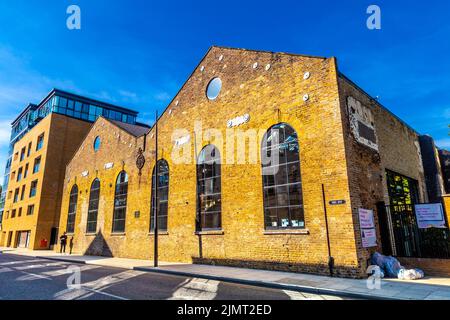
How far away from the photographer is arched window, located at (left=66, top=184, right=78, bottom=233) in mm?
25359

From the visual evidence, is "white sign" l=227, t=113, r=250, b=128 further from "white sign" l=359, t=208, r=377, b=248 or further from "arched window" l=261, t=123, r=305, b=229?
"white sign" l=359, t=208, r=377, b=248

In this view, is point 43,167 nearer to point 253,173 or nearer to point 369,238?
point 253,173

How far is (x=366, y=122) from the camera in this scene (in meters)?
12.2

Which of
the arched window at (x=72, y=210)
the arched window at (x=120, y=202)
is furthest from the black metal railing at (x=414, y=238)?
the arched window at (x=72, y=210)

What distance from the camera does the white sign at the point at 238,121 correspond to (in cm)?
1355

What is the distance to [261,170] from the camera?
41.0 feet

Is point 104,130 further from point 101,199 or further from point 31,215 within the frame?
point 31,215

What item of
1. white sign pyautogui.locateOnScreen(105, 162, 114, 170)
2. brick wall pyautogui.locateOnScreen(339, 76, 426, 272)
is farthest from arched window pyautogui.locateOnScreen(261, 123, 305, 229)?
white sign pyautogui.locateOnScreen(105, 162, 114, 170)

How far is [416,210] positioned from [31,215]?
38133 millimetres

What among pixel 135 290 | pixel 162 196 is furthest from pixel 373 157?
pixel 162 196

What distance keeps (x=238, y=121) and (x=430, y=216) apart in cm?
860

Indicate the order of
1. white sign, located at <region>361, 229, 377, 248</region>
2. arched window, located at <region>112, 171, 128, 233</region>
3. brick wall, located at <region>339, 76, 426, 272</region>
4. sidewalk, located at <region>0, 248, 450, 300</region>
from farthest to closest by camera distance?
arched window, located at <region>112, 171, 128, 233</region> → brick wall, located at <region>339, 76, 426, 272</region> → white sign, located at <region>361, 229, 377, 248</region> → sidewalk, located at <region>0, 248, 450, 300</region>

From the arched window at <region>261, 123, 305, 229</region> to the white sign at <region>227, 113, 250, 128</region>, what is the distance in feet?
4.69
